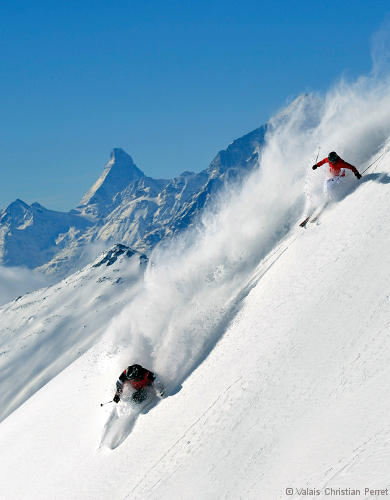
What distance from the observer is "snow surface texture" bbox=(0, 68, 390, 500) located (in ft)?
37.9

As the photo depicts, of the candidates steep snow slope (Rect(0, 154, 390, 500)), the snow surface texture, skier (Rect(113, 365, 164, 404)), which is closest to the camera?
steep snow slope (Rect(0, 154, 390, 500))

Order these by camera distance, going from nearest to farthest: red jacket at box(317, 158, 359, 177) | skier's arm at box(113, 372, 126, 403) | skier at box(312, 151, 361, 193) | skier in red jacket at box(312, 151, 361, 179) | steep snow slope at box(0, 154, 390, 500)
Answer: steep snow slope at box(0, 154, 390, 500)
skier's arm at box(113, 372, 126, 403)
skier in red jacket at box(312, 151, 361, 179)
skier at box(312, 151, 361, 193)
red jacket at box(317, 158, 359, 177)

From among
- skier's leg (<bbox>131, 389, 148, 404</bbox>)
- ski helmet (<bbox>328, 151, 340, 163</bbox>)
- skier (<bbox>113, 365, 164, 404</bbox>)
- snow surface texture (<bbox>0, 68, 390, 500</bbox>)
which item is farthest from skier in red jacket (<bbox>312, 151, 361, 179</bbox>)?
skier's leg (<bbox>131, 389, 148, 404</bbox>)

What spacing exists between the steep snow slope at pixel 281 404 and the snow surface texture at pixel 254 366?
0.05 m

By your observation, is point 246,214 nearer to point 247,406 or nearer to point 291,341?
point 291,341

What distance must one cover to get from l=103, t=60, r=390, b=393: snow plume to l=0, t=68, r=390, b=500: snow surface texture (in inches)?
4.3

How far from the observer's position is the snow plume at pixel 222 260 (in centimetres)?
2053

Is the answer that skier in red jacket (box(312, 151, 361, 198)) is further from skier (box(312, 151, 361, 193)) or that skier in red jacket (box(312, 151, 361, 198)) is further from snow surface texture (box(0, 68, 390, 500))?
snow surface texture (box(0, 68, 390, 500))

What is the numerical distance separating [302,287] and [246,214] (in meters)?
10.6

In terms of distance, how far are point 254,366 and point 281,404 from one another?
234 centimetres

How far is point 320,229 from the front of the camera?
19.3 m

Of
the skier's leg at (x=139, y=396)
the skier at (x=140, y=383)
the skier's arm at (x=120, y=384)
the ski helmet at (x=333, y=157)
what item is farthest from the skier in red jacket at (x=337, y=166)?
the skier's arm at (x=120, y=384)

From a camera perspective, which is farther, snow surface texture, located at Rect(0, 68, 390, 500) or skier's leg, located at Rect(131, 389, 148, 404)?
skier's leg, located at Rect(131, 389, 148, 404)

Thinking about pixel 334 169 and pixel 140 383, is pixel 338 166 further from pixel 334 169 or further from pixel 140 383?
pixel 140 383
